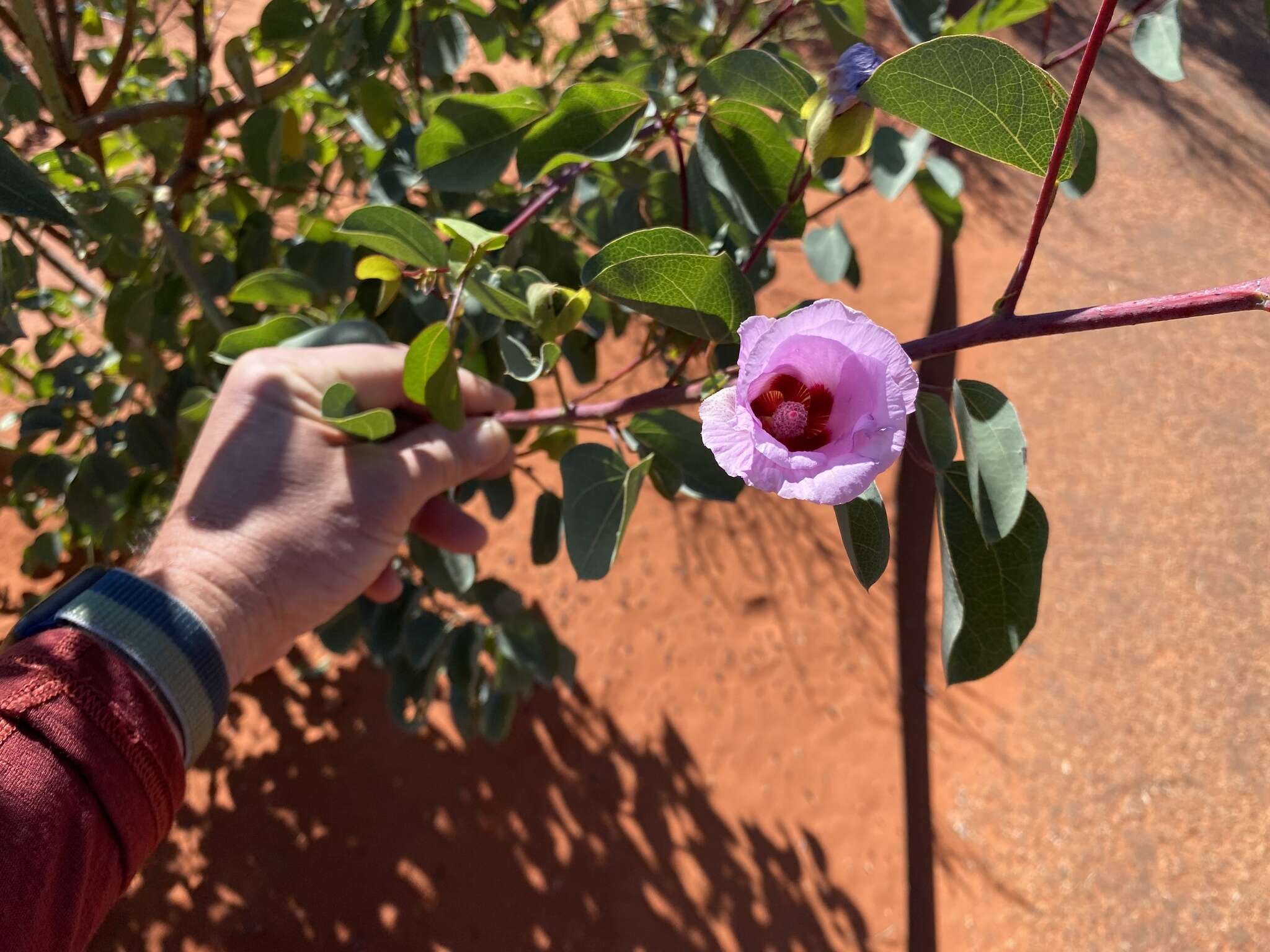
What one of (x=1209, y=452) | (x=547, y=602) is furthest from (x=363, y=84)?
(x=1209, y=452)

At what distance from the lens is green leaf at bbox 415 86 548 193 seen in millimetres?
1201

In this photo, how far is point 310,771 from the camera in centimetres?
265

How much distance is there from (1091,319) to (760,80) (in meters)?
0.51

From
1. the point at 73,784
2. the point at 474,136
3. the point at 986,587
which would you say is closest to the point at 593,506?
the point at 986,587

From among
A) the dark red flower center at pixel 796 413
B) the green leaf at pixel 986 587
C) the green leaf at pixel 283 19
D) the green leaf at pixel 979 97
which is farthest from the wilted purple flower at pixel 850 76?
the green leaf at pixel 283 19

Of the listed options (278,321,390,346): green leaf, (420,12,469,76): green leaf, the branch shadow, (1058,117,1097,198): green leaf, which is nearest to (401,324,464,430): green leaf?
(278,321,390,346): green leaf

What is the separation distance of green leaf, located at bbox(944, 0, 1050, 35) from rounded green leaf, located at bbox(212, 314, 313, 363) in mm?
1103

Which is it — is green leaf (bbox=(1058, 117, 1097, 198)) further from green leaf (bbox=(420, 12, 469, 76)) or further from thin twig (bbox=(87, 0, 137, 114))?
thin twig (bbox=(87, 0, 137, 114))

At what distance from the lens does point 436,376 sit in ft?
3.56

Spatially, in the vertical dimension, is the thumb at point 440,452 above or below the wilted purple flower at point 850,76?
below

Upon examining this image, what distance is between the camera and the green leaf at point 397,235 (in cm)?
104

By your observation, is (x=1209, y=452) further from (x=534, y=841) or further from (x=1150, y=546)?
(x=534, y=841)

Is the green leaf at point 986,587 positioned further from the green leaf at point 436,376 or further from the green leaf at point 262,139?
the green leaf at point 262,139

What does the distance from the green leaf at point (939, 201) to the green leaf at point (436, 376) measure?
1.02 meters
